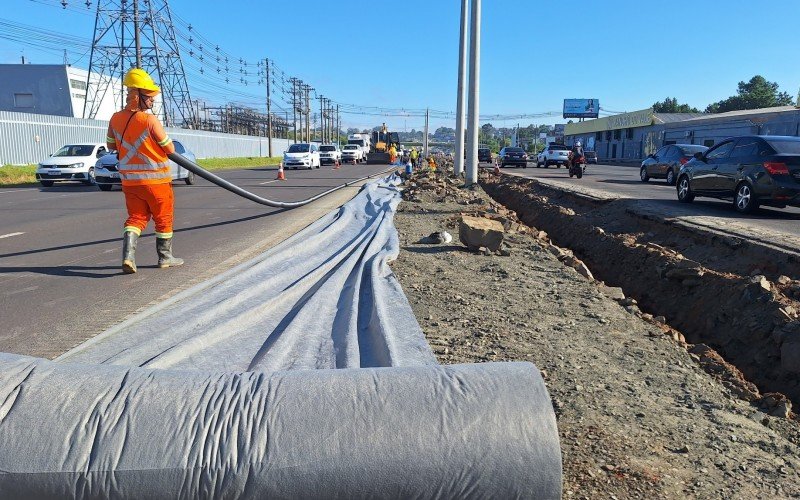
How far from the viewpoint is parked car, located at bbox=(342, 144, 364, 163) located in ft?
174

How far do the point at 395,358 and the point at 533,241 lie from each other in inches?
237

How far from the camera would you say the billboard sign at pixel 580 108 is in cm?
10281

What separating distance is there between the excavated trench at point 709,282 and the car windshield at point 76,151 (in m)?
17.3

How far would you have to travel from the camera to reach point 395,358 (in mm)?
3650

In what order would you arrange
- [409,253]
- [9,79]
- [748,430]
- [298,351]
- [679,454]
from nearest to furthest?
[679,454]
[748,430]
[298,351]
[409,253]
[9,79]

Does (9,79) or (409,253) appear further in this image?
(9,79)

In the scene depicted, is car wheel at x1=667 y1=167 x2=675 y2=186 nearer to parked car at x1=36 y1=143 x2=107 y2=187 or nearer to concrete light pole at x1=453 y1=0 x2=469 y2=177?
concrete light pole at x1=453 y1=0 x2=469 y2=177

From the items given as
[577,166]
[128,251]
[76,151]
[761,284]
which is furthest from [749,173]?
[76,151]

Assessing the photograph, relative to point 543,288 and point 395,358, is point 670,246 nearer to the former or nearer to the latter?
point 543,288

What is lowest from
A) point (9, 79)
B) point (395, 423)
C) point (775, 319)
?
point (775, 319)

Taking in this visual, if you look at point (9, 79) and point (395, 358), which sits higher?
point (9, 79)

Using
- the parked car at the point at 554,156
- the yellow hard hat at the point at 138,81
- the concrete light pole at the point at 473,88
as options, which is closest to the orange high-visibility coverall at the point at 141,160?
the yellow hard hat at the point at 138,81

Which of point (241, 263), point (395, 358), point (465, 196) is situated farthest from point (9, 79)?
point (395, 358)

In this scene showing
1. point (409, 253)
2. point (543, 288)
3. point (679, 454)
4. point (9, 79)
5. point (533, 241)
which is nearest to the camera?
point (679, 454)
